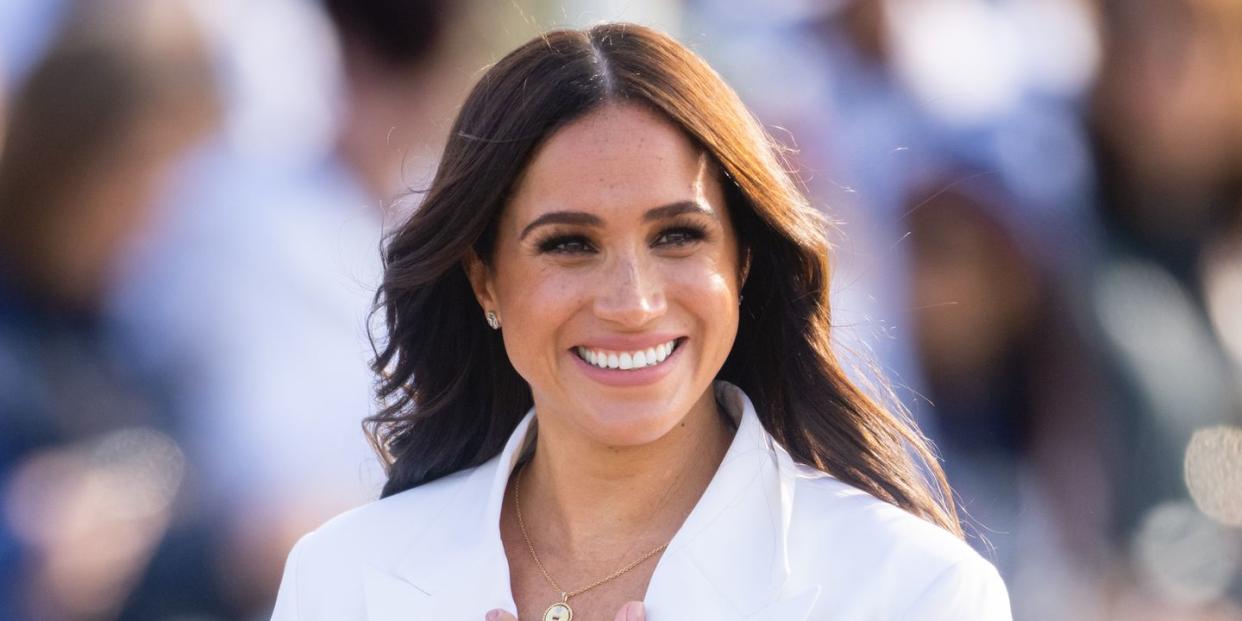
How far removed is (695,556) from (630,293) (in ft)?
1.31

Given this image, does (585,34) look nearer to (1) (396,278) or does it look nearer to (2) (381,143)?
(1) (396,278)

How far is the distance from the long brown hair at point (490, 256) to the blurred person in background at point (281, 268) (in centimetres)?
70

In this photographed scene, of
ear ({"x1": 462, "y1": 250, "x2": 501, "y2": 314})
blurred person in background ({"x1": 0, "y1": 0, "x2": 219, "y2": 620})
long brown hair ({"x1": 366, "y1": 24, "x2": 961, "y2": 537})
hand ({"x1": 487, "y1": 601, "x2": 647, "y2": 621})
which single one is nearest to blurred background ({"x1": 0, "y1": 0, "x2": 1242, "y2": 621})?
blurred person in background ({"x1": 0, "y1": 0, "x2": 219, "y2": 620})

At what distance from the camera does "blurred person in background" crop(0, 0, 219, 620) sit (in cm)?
326

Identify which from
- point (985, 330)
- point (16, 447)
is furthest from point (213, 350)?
point (985, 330)

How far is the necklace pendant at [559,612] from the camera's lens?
238 cm

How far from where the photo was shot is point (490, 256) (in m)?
2.49

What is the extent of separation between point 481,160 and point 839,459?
2.33 ft

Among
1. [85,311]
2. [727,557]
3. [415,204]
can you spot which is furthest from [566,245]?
[85,311]

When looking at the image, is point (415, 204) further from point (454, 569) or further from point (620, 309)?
point (620, 309)

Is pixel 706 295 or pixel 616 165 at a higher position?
pixel 616 165

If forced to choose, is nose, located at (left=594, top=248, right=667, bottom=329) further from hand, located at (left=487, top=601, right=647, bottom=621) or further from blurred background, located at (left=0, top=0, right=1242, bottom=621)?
blurred background, located at (left=0, top=0, right=1242, bottom=621)

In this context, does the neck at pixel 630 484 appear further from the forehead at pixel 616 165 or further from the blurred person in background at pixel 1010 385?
the blurred person in background at pixel 1010 385

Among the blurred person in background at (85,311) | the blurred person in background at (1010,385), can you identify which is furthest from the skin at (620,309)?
the blurred person in background at (1010,385)
